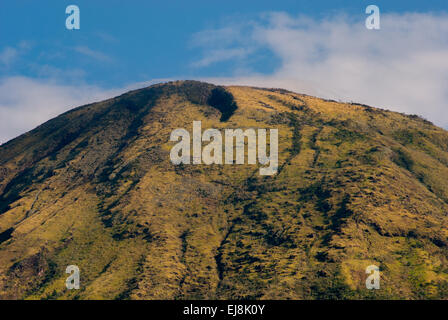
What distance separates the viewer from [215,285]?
138m

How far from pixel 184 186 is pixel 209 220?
68.0 ft

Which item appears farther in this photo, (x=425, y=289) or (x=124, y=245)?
(x=124, y=245)

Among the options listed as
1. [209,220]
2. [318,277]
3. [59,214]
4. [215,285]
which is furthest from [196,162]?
[318,277]

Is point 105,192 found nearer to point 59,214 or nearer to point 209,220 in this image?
point 59,214

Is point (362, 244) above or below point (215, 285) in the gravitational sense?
above

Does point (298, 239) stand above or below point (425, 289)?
above
